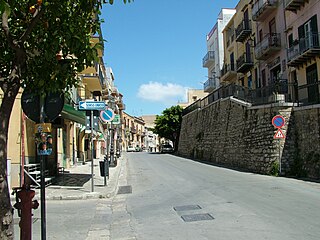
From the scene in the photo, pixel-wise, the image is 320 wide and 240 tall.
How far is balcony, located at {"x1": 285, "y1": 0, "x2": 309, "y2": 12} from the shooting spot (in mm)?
24578

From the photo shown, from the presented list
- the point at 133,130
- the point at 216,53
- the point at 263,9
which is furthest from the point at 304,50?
the point at 133,130

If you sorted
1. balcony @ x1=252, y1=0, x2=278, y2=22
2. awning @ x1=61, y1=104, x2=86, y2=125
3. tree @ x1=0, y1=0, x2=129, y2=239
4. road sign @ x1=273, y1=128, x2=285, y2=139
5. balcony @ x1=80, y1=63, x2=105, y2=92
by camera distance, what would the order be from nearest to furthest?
tree @ x1=0, y1=0, x2=129, y2=239
awning @ x1=61, y1=104, x2=86, y2=125
road sign @ x1=273, y1=128, x2=285, y2=139
balcony @ x1=80, y1=63, x2=105, y2=92
balcony @ x1=252, y1=0, x2=278, y2=22

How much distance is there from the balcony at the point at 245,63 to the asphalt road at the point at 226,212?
2321 centimetres

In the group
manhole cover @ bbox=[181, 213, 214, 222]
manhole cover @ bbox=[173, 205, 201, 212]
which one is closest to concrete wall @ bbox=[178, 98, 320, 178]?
manhole cover @ bbox=[173, 205, 201, 212]

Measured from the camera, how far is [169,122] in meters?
58.8

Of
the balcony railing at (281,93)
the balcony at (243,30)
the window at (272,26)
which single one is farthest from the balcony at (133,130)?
the balcony railing at (281,93)

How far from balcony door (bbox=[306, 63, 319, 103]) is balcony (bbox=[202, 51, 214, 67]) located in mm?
29332

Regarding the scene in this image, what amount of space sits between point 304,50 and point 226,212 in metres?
18.1

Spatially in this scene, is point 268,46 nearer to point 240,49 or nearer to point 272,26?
point 272,26

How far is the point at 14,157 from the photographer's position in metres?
13.6

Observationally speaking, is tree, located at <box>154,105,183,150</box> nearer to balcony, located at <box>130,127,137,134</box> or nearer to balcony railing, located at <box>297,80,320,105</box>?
balcony railing, located at <box>297,80,320,105</box>

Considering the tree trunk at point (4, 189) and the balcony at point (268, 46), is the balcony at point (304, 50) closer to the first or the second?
the balcony at point (268, 46)

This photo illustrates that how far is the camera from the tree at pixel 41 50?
15.5 ft

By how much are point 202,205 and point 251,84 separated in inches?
1110
